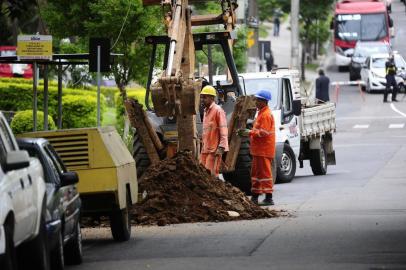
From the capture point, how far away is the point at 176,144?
22266mm

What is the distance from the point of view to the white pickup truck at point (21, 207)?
10555mm

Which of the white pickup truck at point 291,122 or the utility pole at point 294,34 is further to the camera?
the utility pole at point 294,34

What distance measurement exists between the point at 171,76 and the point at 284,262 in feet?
18.7

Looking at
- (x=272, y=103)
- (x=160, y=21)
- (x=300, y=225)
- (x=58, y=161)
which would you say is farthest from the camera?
(x=160, y=21)

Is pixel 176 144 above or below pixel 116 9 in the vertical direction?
below

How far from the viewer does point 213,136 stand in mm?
21422

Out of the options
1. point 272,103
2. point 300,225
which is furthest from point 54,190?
point 272,103

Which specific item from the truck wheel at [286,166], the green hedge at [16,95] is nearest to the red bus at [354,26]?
the green hedge at [16,95]

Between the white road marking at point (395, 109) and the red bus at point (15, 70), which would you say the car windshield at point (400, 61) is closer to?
the white road marking at point (395, 109)

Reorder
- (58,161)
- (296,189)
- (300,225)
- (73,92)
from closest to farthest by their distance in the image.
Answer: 1. (58,161)
2. (300,225)
3. (296,189)
4. (73,92)

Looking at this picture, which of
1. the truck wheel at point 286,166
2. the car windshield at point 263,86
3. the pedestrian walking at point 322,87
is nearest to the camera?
the truck wheel at point 286,166

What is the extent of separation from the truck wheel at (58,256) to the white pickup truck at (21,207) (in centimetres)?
80

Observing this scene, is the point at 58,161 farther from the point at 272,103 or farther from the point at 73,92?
the point at 73,92

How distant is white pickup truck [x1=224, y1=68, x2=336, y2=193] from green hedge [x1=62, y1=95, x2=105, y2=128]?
9.80 m
